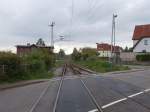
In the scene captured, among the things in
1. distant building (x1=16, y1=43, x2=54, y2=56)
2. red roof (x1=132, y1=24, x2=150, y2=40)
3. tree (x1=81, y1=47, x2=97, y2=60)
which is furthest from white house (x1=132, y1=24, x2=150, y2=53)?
distant building (x1=16, y1=43, x2=54, y2=56)

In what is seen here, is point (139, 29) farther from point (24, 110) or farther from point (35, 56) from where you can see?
point (24, 110)

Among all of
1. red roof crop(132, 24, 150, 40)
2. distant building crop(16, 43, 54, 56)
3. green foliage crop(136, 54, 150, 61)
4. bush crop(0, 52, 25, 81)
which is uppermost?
red roof crop(132, 24, 150, 40)

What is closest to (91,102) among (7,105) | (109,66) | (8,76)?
(7,105)

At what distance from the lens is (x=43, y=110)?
1192cm

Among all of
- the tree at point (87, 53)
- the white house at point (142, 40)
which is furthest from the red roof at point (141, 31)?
the tree at point (87, 53)

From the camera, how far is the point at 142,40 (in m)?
89.4

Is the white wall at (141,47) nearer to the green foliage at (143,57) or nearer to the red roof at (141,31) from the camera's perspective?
the red roof at (141,31)

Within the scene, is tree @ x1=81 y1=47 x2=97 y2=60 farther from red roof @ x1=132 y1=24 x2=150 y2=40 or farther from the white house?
the white house

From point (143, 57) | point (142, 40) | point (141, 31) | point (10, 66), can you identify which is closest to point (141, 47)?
point (142, 40)

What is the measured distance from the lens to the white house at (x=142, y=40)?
88.0 meters

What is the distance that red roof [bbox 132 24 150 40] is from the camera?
9275 centimetres

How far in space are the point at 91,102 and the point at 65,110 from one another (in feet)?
8.00

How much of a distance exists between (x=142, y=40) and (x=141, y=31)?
791 centimetres

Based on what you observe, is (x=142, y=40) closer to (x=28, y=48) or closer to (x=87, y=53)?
(x=87, y=53)
